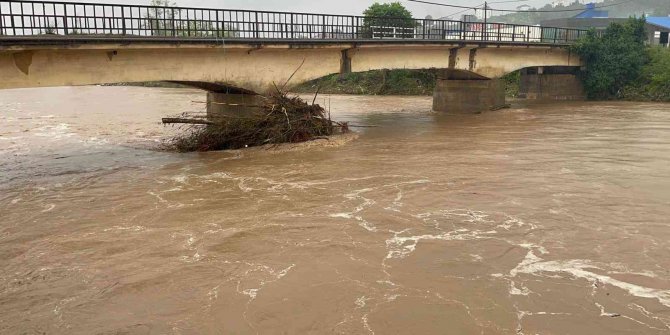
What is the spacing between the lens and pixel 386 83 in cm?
5369

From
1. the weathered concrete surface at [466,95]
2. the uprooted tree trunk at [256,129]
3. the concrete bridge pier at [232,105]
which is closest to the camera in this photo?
the uprooted tree trunk at [256,129]

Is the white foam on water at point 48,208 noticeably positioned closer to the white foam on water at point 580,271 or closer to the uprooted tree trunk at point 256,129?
the uprooted tree trunk at point 256,129

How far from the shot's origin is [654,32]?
179 feet

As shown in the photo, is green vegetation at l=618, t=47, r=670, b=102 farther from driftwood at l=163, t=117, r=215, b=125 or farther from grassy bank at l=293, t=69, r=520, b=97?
driftwood at l=163, t=117, r=215, b=125

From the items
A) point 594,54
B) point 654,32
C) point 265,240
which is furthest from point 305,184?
point 654,32

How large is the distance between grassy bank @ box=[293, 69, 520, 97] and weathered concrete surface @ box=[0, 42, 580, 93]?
19.0m

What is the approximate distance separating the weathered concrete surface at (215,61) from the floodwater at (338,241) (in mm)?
2665

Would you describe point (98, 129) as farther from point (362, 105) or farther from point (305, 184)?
point (362, 105)

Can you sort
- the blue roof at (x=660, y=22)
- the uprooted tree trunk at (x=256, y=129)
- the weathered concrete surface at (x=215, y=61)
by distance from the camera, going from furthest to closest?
1. the blue roof at (x=660, y=22)
2. the uprooted tree trunk at (x=256, y=129)
3. the weathered concrete surface at (x=215, y=61)

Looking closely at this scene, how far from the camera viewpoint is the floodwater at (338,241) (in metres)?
6.99

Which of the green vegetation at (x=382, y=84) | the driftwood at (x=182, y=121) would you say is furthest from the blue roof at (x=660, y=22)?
the driftwood at (x=182, y=121)

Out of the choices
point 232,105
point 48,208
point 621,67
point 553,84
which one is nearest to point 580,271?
point 48,208

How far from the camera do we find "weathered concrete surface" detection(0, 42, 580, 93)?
15602 millimetres

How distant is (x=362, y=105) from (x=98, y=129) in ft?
64.3
